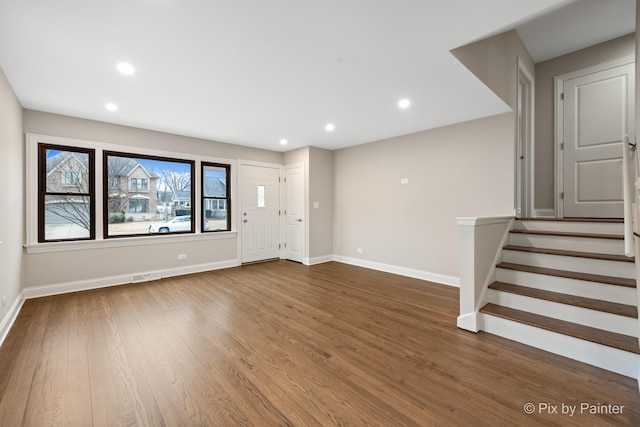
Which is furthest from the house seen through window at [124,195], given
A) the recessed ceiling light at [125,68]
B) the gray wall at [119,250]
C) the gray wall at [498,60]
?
the gray wall at [498,60]

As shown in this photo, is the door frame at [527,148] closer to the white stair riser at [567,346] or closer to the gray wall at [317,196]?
the white stair riser at [567,346]

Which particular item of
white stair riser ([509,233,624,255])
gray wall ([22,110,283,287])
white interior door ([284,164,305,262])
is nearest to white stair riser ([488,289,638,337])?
white stair riser ([509,233,624,255])

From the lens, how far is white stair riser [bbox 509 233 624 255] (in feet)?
8.71

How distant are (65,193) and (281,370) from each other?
13.3ft

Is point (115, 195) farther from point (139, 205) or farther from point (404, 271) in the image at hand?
point (404, 271)

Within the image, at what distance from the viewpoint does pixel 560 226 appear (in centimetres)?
313

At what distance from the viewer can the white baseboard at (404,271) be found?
4.12 meters

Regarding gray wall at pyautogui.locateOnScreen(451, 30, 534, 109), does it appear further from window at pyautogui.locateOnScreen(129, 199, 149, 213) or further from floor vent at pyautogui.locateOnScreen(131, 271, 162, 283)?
floor vent at pyautogui.locateOnScreen(131, 271, 162, 283)

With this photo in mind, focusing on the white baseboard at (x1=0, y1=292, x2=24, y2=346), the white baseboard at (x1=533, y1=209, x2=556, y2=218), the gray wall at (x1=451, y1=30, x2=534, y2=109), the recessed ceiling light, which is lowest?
the white baseboard at (x1=0, y1=292, x2=24, y2=346)

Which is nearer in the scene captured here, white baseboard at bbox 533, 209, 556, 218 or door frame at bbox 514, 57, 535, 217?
door frame at bbox 514, 57, 535, 217

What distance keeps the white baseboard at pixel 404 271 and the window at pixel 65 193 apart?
4417mm

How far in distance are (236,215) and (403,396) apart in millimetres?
4496

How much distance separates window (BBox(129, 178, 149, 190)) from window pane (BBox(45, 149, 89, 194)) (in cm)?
58

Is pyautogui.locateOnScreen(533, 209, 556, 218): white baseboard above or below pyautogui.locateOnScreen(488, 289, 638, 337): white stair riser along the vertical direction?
above
